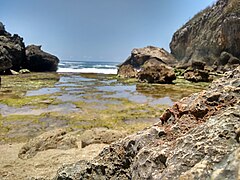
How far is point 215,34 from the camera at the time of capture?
163 ft

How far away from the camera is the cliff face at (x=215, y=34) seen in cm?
4475

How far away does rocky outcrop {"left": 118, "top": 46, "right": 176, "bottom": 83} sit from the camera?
33.0 meters

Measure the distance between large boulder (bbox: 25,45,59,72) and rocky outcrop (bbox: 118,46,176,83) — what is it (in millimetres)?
22214

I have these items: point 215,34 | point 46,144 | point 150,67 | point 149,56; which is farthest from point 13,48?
point 46,144

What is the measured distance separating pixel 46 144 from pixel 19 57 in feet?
161

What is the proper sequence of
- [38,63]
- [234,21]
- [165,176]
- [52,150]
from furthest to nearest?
[38,63]
[234,21]
[52,150]
[165,176]

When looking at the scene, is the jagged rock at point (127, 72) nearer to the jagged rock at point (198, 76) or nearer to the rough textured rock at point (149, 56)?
the jagged rock at point (198, 76)

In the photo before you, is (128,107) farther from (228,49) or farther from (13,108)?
(228,49)

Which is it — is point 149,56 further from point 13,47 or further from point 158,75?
point 158,75

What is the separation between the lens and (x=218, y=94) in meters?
2.95

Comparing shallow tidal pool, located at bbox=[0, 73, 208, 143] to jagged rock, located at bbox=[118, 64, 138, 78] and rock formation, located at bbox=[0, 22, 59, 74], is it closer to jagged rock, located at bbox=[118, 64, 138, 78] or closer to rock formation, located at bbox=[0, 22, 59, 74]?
jagged rock, located at bbox=[118, 64, 138, 78]

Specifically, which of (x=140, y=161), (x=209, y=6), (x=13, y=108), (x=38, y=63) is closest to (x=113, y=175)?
(x=140, y=161)

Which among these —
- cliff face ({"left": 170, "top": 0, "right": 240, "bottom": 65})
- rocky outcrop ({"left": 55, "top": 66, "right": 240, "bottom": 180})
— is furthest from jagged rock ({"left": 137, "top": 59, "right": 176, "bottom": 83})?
rocky outcrop ({"left": 55, "top": 66, "right": 240, "bottom": 180})

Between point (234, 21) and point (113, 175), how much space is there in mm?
47039
